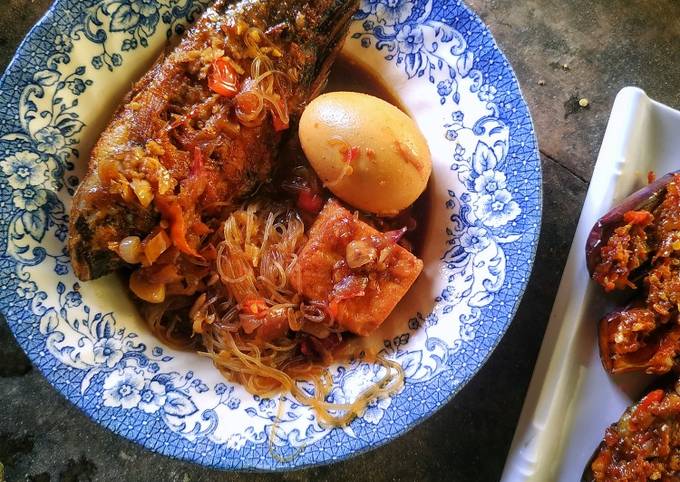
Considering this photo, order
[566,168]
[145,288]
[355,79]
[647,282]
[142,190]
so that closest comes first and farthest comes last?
[142,190], [145,288], [647,282], [355,79], [566,168]

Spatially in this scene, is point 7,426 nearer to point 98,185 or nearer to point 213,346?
point 213,346

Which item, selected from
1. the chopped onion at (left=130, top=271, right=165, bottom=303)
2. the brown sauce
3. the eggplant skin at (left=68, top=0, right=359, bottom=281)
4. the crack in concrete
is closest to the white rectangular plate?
the crack in concrete

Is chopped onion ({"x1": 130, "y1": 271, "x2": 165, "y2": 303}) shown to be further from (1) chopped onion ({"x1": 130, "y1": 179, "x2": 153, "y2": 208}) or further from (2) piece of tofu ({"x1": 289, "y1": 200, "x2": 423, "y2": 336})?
(2) piece of tofu ({"x1": 289, "y1": 200, "x2": 423, "y2": 336})

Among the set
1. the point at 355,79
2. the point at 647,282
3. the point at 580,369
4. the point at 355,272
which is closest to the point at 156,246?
the point at 355,272

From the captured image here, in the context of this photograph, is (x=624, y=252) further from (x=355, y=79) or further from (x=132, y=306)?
(x=132, y=306)

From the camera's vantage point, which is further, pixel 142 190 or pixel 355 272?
pixel 355 272

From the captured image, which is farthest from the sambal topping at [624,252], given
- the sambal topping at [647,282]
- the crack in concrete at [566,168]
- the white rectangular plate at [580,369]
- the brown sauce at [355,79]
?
the brown sauce at [355,79]

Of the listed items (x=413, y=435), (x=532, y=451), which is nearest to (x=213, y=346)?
(x=413, y=435)

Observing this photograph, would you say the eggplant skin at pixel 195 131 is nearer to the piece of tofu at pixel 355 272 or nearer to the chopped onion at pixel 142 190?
the chopped onion at pixel 142 190
